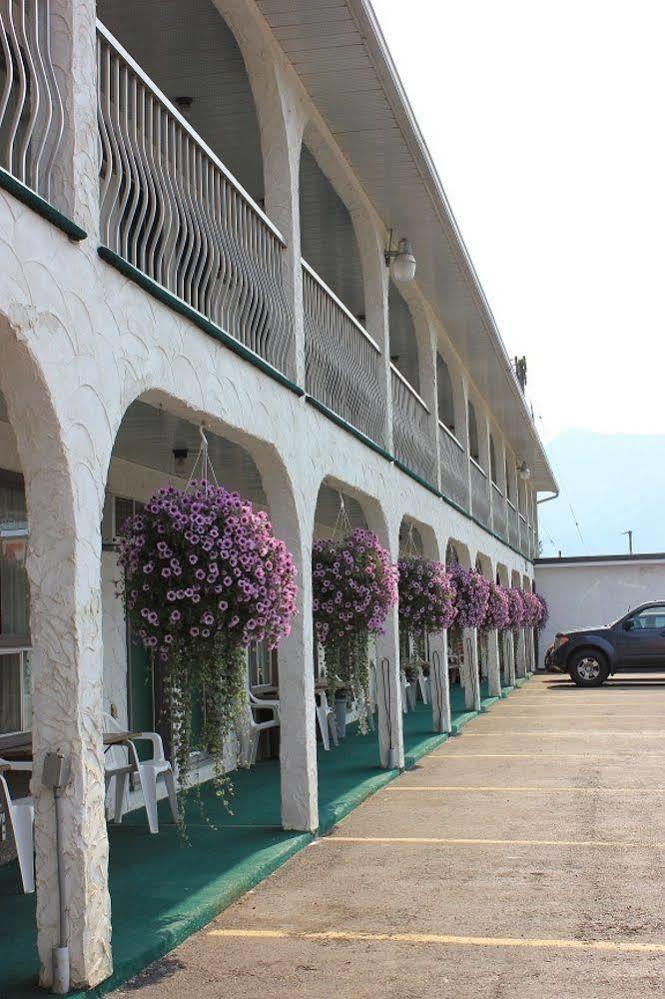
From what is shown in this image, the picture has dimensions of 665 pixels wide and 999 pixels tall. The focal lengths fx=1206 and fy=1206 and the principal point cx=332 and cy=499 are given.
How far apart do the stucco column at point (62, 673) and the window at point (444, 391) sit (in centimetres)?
1402

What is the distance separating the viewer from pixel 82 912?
16.1 feet

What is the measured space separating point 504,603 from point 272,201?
483 inches

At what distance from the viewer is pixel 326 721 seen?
44.6ft

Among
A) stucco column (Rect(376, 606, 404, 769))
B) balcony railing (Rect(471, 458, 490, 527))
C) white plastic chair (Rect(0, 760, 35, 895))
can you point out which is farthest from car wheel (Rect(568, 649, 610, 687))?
white plastic chair (Rect(0, 760, 35, 895))

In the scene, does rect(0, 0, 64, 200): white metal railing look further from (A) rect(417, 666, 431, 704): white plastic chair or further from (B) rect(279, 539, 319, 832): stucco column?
(A) rect(417, 666, 431, 704): white plastic chair

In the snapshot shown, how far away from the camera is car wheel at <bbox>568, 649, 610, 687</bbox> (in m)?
24.9

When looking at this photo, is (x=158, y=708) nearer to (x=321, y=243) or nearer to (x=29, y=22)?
(x=321, y=243)

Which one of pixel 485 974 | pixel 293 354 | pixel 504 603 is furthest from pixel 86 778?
pixel 504 603

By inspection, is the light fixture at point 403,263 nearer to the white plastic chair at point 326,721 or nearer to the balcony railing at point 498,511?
the white plastic chair at point 326,721

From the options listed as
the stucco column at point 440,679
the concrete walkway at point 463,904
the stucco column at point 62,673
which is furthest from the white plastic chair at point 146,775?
Result: the stucco column at point 440,679

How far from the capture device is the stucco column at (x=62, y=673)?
4906 millimetres

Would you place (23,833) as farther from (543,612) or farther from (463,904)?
(543,612)

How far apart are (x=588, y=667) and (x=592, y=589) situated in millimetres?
9794

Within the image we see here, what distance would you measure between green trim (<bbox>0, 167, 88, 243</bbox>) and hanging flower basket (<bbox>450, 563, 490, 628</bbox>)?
11.1 metres
